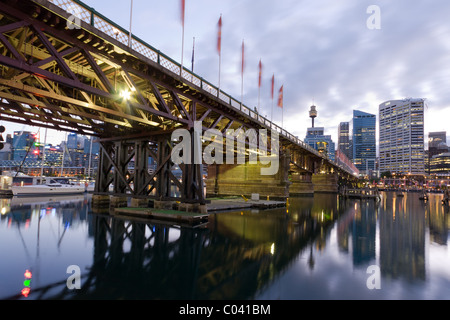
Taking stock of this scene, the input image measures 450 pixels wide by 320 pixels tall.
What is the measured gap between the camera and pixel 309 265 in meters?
9.27

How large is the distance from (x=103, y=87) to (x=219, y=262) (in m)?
13.4

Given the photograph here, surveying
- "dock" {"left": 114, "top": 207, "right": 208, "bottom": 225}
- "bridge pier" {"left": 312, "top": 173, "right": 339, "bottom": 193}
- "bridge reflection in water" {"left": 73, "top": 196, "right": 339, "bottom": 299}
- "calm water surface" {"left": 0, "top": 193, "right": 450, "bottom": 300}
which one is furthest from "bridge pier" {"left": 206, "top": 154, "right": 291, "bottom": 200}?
"bridge pier" {"left": 312, "top": 173, "right": 339, "bottom": 193}

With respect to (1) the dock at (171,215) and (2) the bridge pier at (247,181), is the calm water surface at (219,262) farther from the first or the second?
(2) the bridge pier at (247,181)

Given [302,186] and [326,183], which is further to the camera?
[326,183]

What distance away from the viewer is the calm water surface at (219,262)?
682cm

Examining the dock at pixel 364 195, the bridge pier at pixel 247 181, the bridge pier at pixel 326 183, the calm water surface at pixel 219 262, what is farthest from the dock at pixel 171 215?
the bridge pier at pixel 326 183

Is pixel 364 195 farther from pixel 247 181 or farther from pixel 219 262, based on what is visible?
pixel 219 262

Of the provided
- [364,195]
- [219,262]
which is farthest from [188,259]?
[364,195]

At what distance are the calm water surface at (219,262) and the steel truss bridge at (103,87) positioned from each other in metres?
7.20

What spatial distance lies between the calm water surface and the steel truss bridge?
720 centimetres

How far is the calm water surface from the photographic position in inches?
269

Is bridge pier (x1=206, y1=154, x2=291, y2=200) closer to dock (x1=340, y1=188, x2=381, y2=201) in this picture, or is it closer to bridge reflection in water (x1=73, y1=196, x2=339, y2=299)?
dock (x1=340, y1=188, x2=381, y2=201)

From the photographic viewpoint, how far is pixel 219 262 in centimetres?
943
